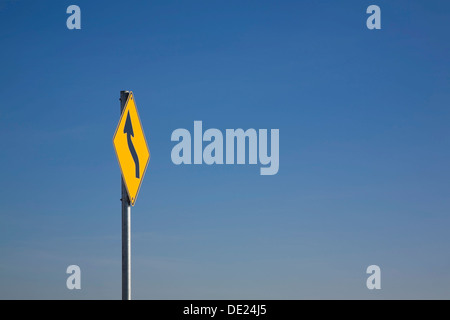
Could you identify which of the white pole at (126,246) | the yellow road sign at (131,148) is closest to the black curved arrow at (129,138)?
the yellow road sign at (131,148)

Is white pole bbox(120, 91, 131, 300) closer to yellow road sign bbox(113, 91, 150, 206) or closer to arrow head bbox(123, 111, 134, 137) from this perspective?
yellow road sign bbox(113, 91, 150, 206)

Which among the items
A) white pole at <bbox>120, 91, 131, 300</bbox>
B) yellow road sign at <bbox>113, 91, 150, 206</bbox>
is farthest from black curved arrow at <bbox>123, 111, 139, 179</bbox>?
white pole at <bbox>120, 91, 131, 300</bbox>

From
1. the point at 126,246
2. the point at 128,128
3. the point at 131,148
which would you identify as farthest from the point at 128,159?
the point at 126,246

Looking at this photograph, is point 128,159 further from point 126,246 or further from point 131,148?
point 126,246

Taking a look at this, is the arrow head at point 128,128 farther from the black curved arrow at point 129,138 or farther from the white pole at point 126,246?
the white pole at point 126,246

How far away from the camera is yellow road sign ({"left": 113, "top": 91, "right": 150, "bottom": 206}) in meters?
6.89

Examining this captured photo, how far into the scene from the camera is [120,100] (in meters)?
7.15

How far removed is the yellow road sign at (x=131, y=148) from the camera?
22.6ft

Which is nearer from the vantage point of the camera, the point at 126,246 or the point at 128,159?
the point at 126,246

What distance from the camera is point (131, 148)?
712cm

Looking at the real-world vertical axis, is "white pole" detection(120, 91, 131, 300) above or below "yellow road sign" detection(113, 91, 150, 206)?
below
